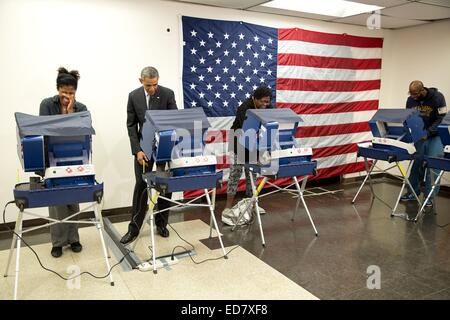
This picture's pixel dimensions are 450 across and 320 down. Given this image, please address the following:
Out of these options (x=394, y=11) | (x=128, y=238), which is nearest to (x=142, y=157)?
(x=128, y=238)

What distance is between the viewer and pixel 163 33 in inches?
165

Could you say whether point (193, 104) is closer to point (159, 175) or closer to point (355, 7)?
point (159, 175)

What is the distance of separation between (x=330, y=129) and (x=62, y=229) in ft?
13.2

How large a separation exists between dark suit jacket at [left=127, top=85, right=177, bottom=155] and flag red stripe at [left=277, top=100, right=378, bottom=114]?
2133 millimetres

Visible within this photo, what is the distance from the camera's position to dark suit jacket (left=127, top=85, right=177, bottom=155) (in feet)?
10.9

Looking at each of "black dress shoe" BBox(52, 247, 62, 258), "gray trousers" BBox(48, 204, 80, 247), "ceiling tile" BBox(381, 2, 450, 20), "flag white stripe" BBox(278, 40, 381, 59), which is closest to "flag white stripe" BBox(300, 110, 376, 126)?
"flag white stripe" BBox(278, 40, 381, 59)

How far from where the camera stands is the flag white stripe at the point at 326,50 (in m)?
5.00

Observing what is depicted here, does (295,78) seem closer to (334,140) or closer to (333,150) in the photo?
(334,140)

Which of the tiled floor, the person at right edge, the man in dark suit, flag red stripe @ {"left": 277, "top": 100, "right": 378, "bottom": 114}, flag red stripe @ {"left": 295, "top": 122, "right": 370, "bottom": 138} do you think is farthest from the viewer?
flag red stripe @ {"left": 295, "top": 122, "right": 370, "bottom": 138}

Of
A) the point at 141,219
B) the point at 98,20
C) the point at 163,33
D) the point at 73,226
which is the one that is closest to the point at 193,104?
the point at 163,33

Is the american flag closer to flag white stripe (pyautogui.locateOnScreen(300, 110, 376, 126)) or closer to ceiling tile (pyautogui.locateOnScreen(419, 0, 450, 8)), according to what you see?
flag white stripe (pyautogui.locateOnScreen(300, 110, 376, 126))

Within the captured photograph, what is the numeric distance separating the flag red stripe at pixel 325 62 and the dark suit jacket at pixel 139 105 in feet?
7.28

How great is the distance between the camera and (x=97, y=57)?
12.7ft

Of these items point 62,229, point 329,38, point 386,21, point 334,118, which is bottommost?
point 62,229
